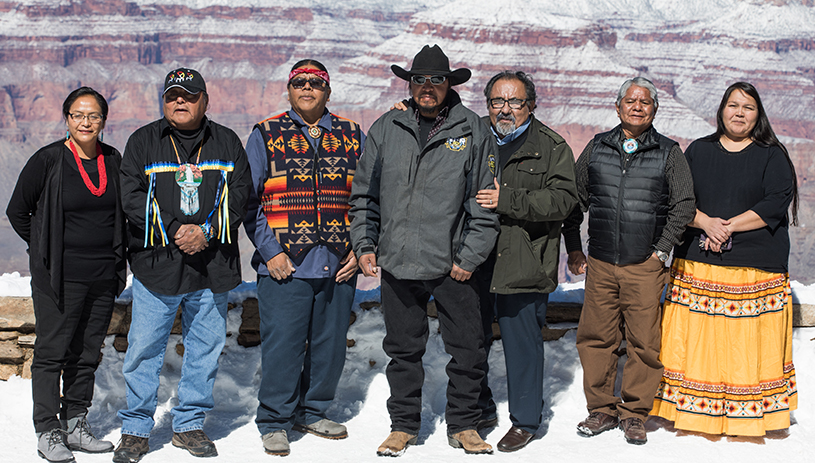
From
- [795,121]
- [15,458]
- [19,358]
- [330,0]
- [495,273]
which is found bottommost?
[15,458]

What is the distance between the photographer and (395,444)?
3646 millimetres

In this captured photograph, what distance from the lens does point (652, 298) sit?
3811 millimetres

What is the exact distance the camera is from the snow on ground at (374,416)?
3678mm

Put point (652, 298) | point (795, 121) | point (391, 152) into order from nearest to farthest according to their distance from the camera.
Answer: point (391, 152)
point (652, 298)
point (795, 121)

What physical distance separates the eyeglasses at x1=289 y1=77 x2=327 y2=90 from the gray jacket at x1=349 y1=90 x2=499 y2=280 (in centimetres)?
39

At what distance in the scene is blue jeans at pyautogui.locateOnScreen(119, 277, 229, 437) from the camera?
357cm

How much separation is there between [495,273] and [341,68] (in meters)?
123

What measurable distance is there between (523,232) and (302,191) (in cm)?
112

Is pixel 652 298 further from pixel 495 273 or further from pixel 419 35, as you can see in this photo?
pixel 419 35

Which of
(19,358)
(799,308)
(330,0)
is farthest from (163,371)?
(330,0)

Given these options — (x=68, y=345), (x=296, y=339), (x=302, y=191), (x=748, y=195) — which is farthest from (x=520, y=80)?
(x=68, y=345)

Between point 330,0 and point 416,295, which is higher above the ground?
point 330,0

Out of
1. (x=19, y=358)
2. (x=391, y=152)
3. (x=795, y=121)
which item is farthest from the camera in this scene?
(x=795, y=121)

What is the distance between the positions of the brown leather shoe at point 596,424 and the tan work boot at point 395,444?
0.94m
